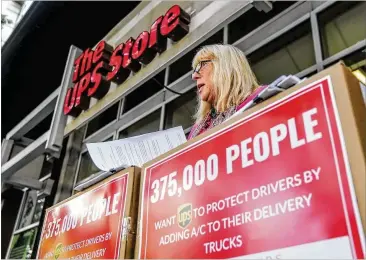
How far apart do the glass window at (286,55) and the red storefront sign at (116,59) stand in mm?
552

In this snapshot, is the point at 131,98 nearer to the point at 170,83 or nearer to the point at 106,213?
the point at 170,83

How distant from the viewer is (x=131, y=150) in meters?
0.82

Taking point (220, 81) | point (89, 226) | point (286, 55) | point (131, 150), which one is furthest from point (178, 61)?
point (89, 226)

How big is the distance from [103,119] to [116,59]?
3.30 feet

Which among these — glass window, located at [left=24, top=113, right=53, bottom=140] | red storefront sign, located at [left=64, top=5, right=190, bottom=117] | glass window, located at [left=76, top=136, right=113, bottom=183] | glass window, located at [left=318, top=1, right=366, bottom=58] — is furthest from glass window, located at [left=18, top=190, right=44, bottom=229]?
glass window, located at [left=318, top=1, right=366, bottom=58]

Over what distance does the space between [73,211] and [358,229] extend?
0.61 metres

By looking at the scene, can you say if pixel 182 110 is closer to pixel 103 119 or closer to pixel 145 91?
pixel 145 91

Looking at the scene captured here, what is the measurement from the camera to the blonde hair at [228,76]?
3.21 feet

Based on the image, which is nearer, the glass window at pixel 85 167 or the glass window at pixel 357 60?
the glass window at pixel 357 60

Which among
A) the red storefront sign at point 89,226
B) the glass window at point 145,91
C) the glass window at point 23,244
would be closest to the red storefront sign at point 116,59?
the glass window at point 145,91

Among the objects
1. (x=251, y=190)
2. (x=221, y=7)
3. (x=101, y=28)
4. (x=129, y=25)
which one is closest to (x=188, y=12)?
(x=221, y=7)

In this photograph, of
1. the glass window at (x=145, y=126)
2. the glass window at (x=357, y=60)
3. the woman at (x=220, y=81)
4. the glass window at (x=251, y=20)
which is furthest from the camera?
the glass window at (x=145, y=126)

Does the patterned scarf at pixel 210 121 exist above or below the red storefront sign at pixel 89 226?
above

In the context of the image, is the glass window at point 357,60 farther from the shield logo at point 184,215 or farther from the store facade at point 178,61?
the shield logo at point 184,215
